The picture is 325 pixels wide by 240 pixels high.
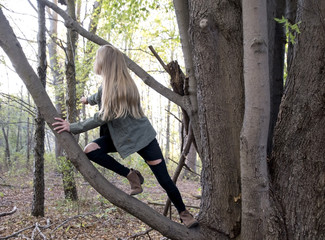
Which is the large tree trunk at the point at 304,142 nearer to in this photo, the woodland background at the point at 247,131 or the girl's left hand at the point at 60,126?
the woodland background at the point at 247,131

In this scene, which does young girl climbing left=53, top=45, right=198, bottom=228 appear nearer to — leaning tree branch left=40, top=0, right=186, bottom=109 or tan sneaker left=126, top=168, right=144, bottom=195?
tan sneaker left=126, top=168, right=144, bottom=195

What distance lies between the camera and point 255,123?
6.85 ft

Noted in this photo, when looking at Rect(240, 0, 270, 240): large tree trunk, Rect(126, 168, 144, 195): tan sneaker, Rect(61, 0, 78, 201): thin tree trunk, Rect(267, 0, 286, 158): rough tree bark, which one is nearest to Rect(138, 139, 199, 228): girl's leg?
Rect(126, 168, 144, 195): tan sneaker

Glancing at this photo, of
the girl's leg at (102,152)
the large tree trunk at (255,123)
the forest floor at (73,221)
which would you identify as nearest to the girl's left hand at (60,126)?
the girl's leg at (102,152)

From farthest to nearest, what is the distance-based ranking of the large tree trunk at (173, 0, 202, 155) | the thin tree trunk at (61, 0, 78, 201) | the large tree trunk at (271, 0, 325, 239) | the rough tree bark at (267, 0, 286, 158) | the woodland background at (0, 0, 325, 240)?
the thin tree trunk at (61, 0, 78, 201)
the large tree trunk at (173, 0, 202, 155)
the rough tree bark at (267, 0, 286, 158)
the large tree trunk at (271, 0, 325, 239)
the woodland background at (0, 0, 325, 240)

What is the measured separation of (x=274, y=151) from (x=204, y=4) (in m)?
1.40

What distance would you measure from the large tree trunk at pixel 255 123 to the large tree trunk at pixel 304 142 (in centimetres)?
19

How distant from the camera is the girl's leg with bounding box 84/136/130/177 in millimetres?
2555

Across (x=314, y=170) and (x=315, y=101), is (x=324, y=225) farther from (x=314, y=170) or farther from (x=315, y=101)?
(x=315, y=101)

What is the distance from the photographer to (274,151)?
2.44 m

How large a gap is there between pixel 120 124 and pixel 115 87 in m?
0.33

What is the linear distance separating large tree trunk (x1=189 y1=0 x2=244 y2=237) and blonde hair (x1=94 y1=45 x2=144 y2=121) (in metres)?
0.64

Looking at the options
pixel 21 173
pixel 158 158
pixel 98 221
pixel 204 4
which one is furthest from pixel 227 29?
pixel 21 173

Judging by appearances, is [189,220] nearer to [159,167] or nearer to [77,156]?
[159,167]
